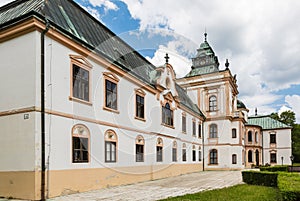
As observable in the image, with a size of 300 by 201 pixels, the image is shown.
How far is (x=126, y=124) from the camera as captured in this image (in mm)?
16359

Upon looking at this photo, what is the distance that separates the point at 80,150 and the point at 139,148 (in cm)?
598

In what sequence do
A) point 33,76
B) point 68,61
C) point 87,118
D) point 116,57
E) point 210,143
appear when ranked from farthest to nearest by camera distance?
point 210,143 < point 116,57 < point 87,118 < point 68,61 < point 33,76

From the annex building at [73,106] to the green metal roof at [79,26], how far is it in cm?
5

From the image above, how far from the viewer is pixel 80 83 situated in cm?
1287

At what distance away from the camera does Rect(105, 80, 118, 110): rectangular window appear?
14.8 m

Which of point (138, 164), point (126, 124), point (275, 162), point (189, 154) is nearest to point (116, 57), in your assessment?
point (126, 124)

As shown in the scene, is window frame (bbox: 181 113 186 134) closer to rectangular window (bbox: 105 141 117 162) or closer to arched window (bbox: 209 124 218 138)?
arched window (bbox: 209 124 218 138)

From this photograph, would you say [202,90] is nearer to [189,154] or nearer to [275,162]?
[189,154]

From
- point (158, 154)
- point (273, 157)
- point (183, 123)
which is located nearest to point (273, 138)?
point (273, 157)

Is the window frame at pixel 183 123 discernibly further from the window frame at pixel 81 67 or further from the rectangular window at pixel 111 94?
the window frame at pixel 81 67

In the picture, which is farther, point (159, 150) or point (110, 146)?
point (159, 150)

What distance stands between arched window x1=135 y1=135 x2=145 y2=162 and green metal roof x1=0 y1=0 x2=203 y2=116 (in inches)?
147

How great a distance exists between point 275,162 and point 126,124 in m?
36.5

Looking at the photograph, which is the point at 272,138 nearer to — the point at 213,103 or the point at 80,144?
the point at 213,103
